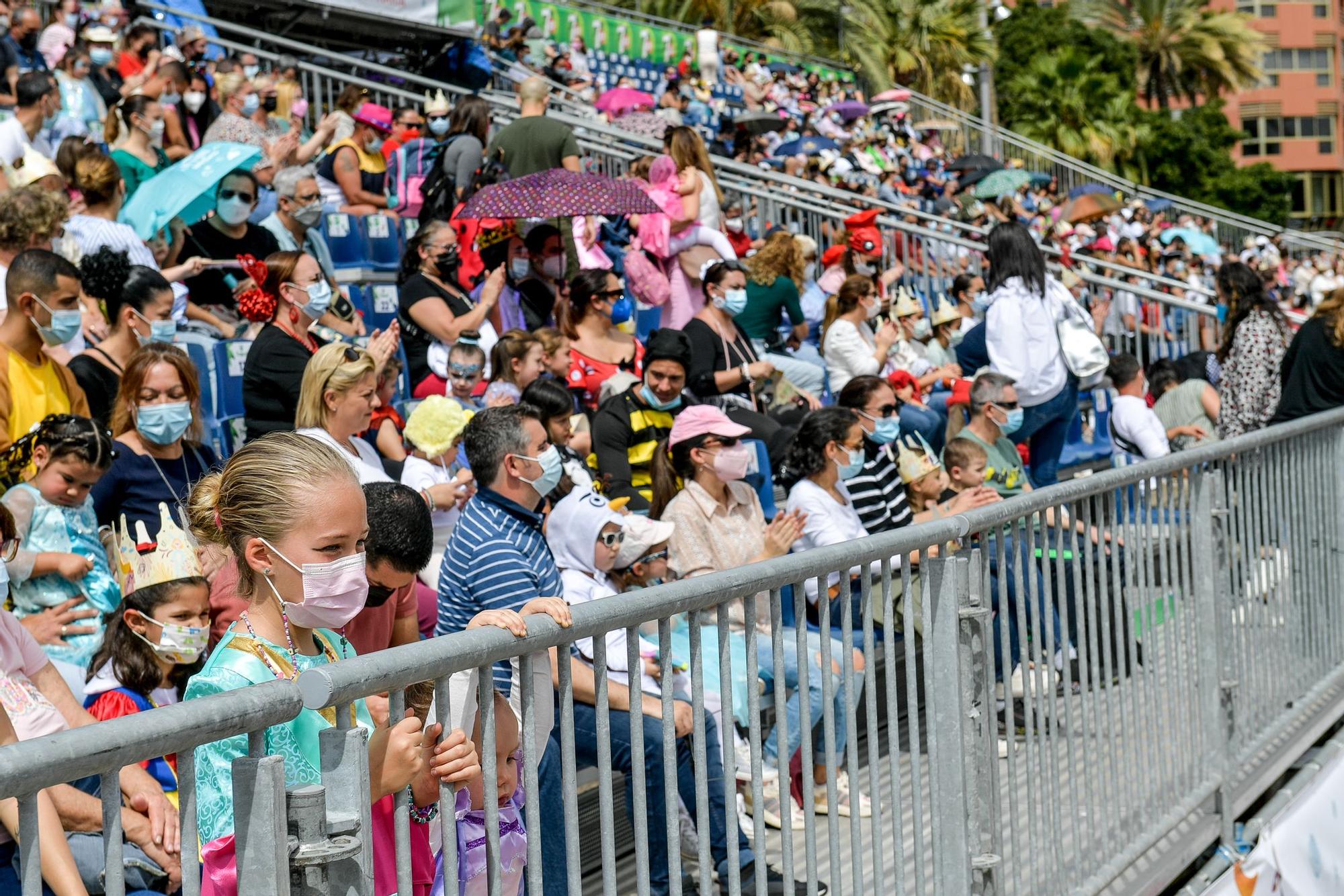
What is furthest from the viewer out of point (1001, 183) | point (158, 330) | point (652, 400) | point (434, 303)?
point (1001, 183)

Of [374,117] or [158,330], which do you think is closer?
[158,330]

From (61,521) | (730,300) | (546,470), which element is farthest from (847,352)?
(61,521)

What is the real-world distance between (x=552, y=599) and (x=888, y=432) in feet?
16.7

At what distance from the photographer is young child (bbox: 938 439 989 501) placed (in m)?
7.68

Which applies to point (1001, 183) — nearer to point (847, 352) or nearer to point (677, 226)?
point (847, 352)

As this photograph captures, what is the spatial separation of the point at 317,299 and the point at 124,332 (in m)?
0.94

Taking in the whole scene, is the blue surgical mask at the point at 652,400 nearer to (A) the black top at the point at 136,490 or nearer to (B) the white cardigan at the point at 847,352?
(A) the black top at the point at 136,490

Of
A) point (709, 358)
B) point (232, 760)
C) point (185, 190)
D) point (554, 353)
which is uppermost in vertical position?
point (232, 760)

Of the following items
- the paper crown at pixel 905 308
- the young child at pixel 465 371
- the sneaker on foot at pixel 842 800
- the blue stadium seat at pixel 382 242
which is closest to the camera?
the sneaker on foot at pixel 842 800

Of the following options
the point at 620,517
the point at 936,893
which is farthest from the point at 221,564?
the point at 936,893

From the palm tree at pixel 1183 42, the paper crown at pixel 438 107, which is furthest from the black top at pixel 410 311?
the palm tree at pixel 1183 42

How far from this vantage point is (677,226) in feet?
34.2

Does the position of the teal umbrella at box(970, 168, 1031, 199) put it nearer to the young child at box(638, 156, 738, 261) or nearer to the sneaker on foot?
the young child at box(638, 156, 738, 261)

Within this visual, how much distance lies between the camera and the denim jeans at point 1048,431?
30.1 feet
